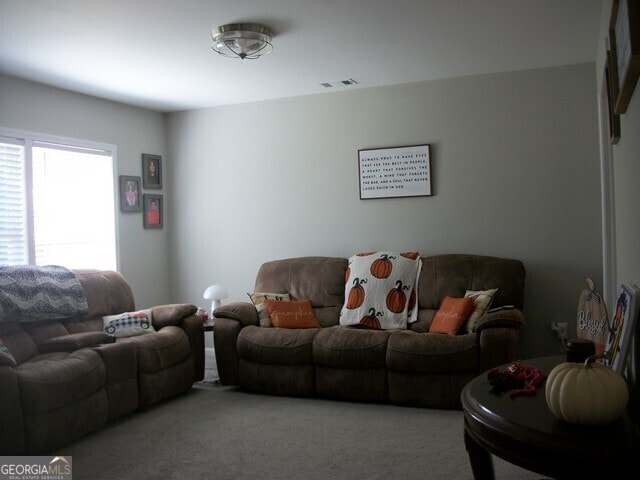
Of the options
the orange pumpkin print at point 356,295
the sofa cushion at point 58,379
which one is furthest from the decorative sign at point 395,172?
the sofa cushion at point 58,379

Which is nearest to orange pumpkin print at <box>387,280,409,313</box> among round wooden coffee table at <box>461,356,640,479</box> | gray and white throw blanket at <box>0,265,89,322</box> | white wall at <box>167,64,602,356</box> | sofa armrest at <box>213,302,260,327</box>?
white wall at <box>167,64,602,356</box>

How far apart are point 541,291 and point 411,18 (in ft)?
7.80

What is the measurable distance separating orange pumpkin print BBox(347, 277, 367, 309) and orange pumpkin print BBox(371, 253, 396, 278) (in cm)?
11

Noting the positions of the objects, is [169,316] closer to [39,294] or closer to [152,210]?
[39,294]

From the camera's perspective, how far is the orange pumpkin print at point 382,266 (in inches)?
185

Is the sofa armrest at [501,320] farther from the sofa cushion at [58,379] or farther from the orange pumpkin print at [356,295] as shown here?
the sofa cushion at [58,379]

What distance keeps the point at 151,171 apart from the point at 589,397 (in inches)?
204

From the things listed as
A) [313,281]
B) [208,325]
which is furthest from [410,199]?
[208,325]

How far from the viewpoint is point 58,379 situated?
→ 3305 mm

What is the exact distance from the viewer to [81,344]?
12.5 ft

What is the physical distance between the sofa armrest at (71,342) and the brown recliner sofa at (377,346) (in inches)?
37.6

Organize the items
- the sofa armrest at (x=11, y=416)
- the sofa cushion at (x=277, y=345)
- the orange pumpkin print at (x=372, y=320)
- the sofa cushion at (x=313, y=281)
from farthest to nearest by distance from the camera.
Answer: the sofa cushion at (x=313, y=281)
the orange pumpkin print at (x=372, y=320)
the sofa cushion at (x=277, y=345)
the sofa armrest at (x=11, y=416)

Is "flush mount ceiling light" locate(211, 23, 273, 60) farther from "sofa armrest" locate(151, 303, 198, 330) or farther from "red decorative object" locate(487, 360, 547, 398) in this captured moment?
"red decorative object" locate(487, 360, 547, 398)

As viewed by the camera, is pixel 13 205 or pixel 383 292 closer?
pixel 13 205
